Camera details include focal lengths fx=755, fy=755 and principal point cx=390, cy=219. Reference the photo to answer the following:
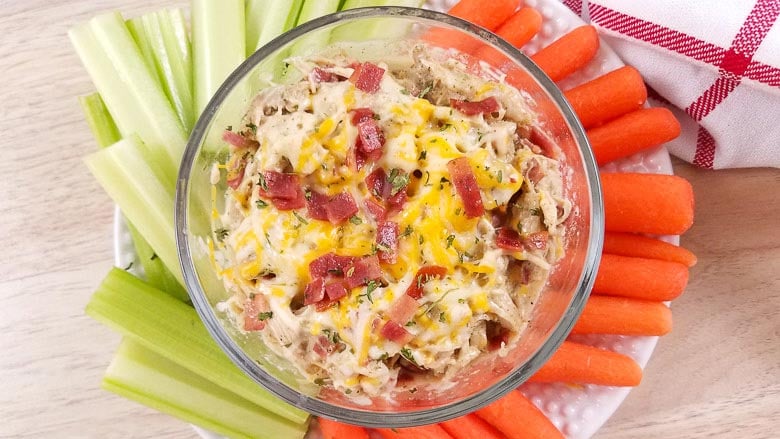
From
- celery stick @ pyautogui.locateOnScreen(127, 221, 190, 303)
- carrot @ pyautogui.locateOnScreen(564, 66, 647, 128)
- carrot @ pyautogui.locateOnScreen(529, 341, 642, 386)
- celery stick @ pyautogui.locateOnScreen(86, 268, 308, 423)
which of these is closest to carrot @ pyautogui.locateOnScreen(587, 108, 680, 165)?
carrot @ pyautogui.locateOnScreen(564, 66, 647, 128)

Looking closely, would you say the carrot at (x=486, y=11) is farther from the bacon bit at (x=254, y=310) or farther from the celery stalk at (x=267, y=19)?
the bacon bit at (x=254, y=310)

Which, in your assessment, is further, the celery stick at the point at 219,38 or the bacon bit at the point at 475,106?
the celery stick at the point at 219,38

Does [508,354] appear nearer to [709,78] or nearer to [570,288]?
[570,288]

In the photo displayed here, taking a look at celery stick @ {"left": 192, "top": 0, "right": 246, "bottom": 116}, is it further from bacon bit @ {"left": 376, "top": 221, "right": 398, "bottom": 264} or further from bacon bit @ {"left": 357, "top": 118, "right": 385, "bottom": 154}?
bacon bit @ {"left": 376, "top": 221, "right": 398, "bottom": 264}

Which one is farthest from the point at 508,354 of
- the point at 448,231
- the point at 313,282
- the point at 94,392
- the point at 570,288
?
the point at 94,392

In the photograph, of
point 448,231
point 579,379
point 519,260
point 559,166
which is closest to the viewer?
point 448,231

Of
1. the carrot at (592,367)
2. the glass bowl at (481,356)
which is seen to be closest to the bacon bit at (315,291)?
the glass bowl at (481,356)

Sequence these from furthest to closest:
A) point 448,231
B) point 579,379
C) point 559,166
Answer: point 579,379 < point 559,166 < point 448,231
